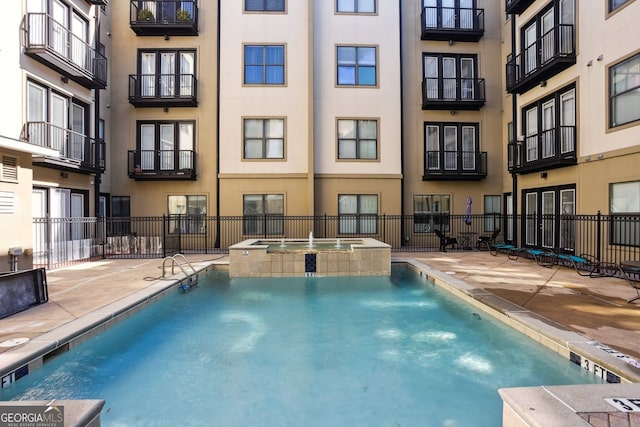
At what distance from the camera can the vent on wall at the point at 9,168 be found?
784 centimetres

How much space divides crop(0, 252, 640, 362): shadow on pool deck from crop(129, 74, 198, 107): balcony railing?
24.4ft

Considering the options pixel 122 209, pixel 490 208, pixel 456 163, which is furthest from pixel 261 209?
pixel 490 208

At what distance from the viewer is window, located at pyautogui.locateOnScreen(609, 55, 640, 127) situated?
31.9 feet

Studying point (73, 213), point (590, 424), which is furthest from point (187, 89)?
point (590, 424)

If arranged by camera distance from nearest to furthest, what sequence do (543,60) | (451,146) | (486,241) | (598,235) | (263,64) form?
(598,235) → (543,60) → (486,241) → (263,64) → (451,146)

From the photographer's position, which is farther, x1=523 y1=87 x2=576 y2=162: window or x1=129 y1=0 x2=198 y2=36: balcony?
x1=129 y1=0 x2=198 y2=36: balcony

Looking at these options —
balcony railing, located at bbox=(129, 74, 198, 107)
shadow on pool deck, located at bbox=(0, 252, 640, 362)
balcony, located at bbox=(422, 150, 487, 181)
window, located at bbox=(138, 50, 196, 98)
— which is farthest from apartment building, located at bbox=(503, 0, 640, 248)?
window, located at bbox=(138, 50, 196, 98)

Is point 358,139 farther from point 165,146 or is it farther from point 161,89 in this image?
point 161,89

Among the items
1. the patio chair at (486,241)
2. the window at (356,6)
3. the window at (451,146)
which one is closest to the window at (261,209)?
the window at (451,146)

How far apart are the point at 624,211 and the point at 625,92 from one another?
3.29 metres

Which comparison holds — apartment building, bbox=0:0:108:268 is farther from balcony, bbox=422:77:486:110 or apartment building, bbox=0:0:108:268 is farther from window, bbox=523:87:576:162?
window, bbox=523:87:576:162

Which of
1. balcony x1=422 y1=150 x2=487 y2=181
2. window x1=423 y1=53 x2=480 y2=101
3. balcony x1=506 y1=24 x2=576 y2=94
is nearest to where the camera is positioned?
balcony x1=506 y1=24 x2=576 y2=94

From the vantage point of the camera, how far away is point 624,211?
10086mm

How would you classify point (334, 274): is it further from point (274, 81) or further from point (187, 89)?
point (187, 89)
